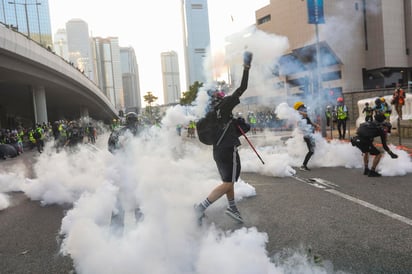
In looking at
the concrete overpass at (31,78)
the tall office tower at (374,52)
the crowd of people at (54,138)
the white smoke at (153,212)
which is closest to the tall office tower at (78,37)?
the concrete overpass at (31,78)

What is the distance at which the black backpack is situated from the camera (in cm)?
483

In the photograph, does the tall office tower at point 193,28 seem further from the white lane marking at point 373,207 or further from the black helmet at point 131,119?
the black helmet at point 131,119

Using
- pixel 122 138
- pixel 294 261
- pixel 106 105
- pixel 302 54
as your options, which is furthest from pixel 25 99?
pixel 294 261

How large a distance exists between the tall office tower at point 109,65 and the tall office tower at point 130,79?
44.9ft

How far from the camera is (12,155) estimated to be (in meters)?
21.0

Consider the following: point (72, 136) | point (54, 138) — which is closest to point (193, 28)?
point (72, 136)

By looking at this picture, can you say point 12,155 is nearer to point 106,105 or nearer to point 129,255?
point 129,255

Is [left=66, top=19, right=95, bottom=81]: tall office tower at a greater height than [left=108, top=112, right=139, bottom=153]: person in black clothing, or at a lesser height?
greater

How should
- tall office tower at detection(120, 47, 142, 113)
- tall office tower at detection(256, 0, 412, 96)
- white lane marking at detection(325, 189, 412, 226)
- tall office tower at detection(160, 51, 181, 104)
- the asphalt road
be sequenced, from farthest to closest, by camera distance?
tall office tower at detection(120, 47, 142, 113) → tall office tower at detection(256, 0, 412, 96) → tall office tower at detection(160, 51, 181, 104) → white lane marking at detection(325, 189, 412, 226) → the asphalt road

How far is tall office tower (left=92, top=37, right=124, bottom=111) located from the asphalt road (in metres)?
115

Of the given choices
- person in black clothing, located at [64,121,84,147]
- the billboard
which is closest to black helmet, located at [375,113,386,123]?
the billboard

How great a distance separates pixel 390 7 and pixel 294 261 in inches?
1728

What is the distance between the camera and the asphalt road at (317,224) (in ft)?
12.2

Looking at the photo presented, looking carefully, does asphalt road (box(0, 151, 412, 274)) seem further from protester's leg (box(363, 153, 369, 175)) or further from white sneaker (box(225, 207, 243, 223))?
protester's leg (box(363, 153, 369, 175))
